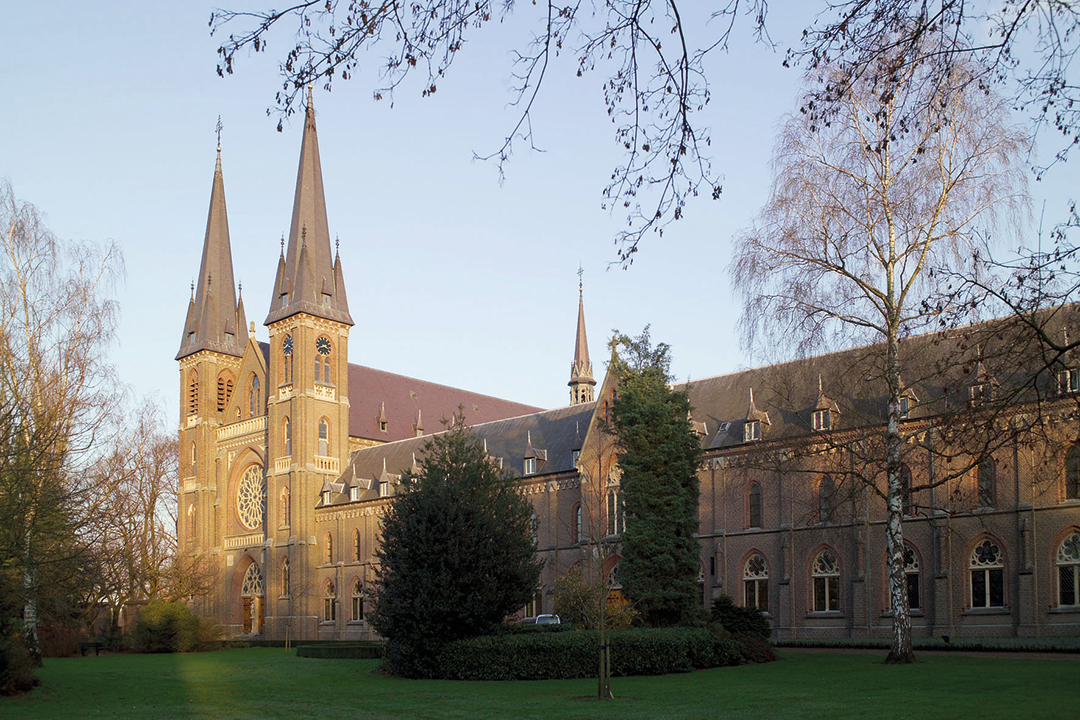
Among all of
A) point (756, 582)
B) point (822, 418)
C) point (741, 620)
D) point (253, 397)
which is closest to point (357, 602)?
point (253, 397)

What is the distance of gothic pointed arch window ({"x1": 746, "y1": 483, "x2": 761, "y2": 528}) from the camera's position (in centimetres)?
4316

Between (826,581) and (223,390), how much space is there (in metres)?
46.7

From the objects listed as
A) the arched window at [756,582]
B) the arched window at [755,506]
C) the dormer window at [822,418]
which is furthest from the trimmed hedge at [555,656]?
the arched window at [755,506]

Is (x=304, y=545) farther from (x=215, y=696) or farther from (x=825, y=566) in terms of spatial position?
(x=215, y=696)

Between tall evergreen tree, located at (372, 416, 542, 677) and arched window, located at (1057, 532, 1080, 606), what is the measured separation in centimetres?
1844

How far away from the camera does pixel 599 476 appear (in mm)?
47125

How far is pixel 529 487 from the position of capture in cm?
5322

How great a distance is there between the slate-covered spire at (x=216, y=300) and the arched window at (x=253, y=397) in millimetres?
3647

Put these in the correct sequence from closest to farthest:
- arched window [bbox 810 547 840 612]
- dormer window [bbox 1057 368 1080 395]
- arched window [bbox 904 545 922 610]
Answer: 1. dormer window [bbox 1057 368 1080 395]
2. arched window [bbox 904 545 922 610]
3. arched window [bbox 810 547 840 612]

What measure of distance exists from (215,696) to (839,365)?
670 inches

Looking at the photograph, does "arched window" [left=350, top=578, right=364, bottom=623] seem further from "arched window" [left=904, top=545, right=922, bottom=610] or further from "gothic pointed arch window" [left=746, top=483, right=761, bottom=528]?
"arched window" [left=904, top=545, right=922, bottom=610]

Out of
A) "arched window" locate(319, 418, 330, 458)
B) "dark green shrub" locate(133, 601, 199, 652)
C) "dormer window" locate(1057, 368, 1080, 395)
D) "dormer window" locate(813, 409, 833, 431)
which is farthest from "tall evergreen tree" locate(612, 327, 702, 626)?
"arched window" locate(319, 418, 330, 458)

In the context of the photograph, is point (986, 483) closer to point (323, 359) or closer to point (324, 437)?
point (324, 437)

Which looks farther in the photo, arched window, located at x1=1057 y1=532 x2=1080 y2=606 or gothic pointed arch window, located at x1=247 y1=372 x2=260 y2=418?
gothic pointed arch window, located at x1=247 y1=372 x2=260 y2=418
